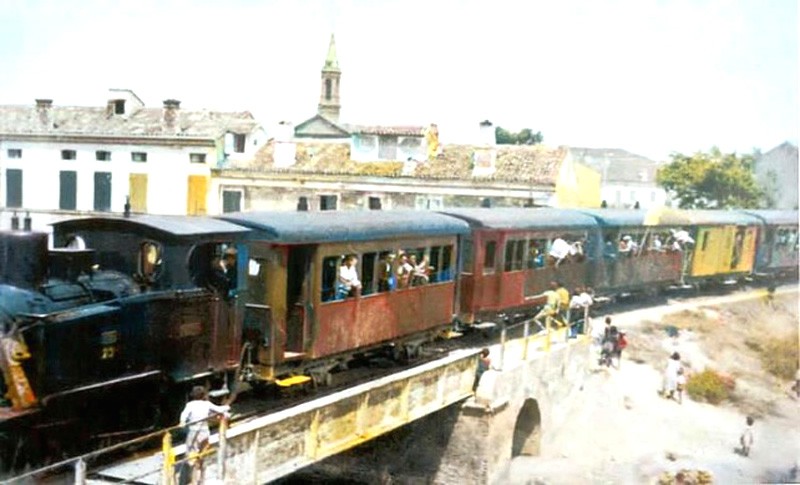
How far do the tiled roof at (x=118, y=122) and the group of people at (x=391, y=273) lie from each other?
2.32 metres

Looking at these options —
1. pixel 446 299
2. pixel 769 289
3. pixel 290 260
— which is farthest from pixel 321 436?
pixel 769 289

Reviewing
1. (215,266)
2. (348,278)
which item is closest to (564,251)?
(348,278)

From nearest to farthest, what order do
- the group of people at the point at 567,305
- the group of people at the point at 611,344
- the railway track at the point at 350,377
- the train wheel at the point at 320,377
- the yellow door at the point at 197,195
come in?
the railway track at the point at 350,377, the train wheel at the point at 320,377, the yellow door at the point at 197,195, the group of people at the point at 611,344, the group of people at the point at 567,305

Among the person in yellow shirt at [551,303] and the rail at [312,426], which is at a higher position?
the person in yellow shirt at [551,303]

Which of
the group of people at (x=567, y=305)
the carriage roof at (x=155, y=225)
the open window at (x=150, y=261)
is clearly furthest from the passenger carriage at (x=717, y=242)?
the open window at (x=150, y=261)

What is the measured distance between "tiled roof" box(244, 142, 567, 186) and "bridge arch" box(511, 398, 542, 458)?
267cm

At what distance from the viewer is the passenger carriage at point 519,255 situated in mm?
10891

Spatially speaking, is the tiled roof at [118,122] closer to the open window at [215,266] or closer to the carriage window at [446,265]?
the carriage window at [446,265]

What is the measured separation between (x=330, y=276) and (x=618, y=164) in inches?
179

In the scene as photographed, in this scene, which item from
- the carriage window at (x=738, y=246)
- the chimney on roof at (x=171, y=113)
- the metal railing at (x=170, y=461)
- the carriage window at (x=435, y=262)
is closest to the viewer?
the metal railing at (x=170, y=461)

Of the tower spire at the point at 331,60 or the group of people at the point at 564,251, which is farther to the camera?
the group of people at the point at 564,251

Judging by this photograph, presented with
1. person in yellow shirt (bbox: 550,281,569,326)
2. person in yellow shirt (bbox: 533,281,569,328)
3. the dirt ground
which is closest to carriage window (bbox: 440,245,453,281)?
person in yellow shirt (bbox: 533,281,569,328)

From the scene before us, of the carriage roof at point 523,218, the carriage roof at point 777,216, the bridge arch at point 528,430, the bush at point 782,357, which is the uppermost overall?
the carriage roof at point 777,216

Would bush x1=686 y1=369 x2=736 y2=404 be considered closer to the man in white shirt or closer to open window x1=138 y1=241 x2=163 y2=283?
the man in white shirt
